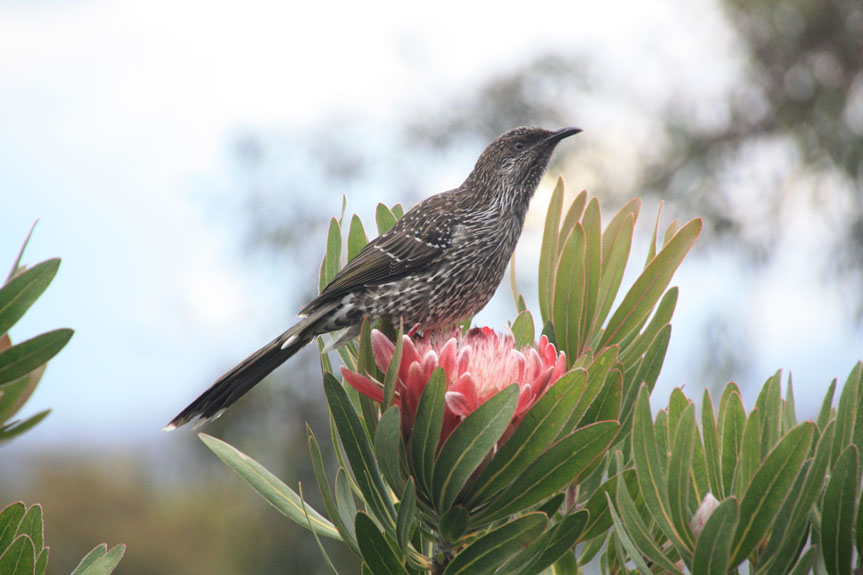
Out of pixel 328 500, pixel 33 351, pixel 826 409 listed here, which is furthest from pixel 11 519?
pixel 826 409

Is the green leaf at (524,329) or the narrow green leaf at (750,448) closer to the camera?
the narrow green leaf at (750,448)

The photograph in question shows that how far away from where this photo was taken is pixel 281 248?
1015cm

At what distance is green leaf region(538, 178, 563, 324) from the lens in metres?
1.20

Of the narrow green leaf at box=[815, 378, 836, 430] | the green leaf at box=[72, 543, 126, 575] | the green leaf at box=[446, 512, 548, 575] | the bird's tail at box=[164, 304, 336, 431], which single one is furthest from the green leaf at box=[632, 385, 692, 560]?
the bird's tail at box=[164, 304, 336, 431]

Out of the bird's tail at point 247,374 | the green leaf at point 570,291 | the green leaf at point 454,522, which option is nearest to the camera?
the green leaf at point 454,522

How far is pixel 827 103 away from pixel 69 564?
36.9 ft

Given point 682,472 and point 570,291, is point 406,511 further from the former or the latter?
point 570,291

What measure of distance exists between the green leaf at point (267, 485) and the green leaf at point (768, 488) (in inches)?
19.5

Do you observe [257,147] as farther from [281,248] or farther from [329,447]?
[329,447]

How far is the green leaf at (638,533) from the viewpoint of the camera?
0.86m

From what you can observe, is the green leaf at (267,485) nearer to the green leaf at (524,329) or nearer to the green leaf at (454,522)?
the green leaf at (454,522)

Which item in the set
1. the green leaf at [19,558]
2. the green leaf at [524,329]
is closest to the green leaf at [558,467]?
the green leaf at [524,329]

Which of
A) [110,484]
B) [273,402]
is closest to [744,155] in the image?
[273,402]

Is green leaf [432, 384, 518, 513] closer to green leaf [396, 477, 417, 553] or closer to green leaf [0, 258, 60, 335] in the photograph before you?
green leaf [396, 477, 417, 553]
